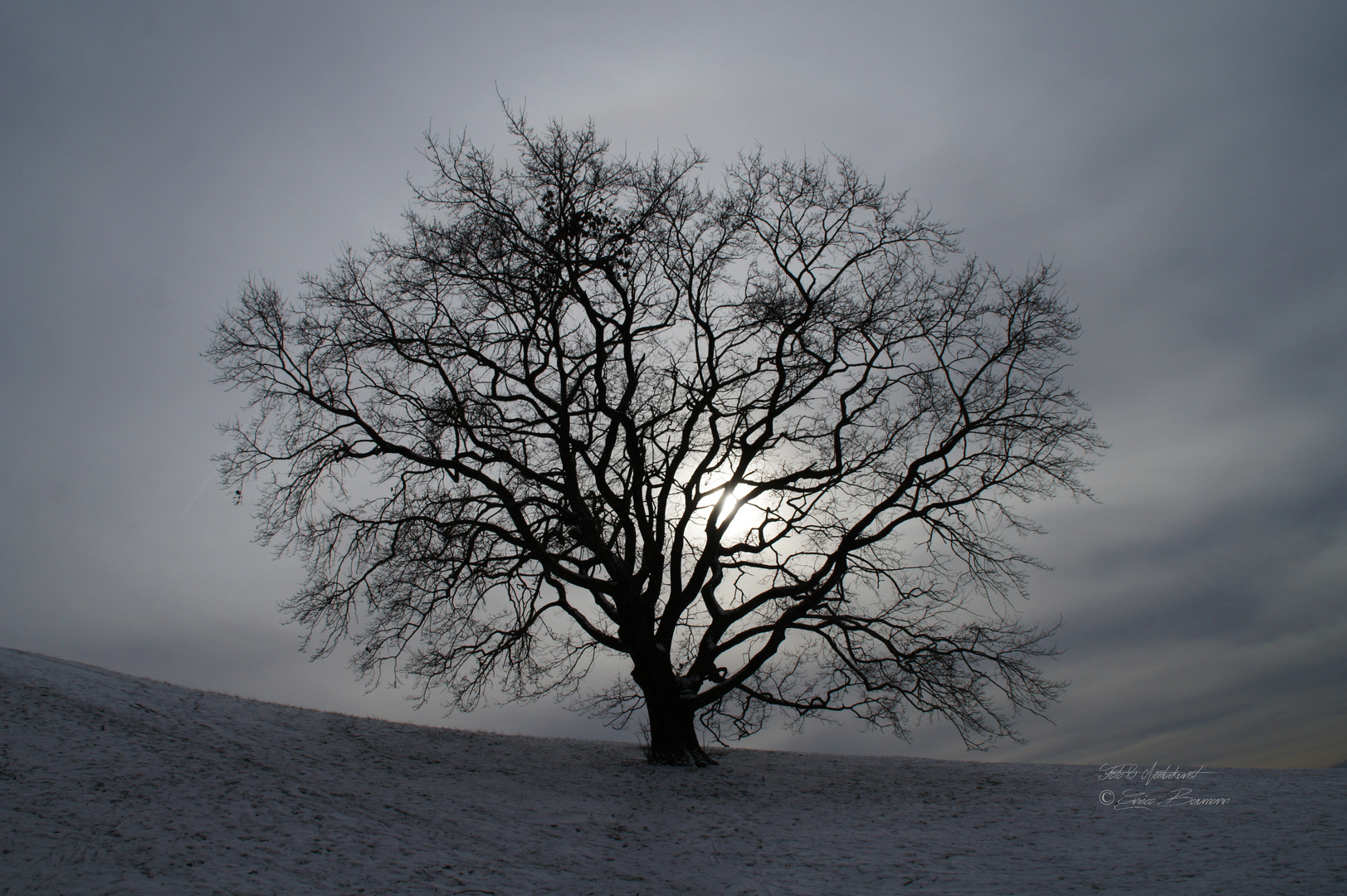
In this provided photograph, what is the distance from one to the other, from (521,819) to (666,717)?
4.16 meters

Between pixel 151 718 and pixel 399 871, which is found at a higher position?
pixel 151 718

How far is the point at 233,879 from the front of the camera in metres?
5.86

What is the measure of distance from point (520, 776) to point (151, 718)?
5.05 metres

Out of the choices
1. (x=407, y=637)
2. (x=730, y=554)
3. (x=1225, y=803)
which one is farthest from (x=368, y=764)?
(x=1225, y=803)

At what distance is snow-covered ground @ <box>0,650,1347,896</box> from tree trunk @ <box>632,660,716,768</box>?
52 centimetres

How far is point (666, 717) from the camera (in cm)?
1235

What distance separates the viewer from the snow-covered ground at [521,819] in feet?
20.9

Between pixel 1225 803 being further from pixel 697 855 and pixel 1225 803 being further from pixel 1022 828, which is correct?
pixel 697 855

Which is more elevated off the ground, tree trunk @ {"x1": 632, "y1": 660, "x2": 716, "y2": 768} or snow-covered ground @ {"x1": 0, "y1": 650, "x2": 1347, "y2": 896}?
tree trunk @ {"x1": 632, "y1": 660, "x2": 716, "y2": 768}

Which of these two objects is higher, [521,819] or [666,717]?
[666,717]

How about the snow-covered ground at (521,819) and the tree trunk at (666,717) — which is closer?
the snow-covered ground at (521,819)

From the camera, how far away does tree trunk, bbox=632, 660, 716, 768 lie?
1227cm

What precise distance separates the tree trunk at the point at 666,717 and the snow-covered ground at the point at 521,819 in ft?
1.71

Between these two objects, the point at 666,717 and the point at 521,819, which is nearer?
the point at 521,819
